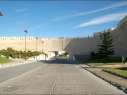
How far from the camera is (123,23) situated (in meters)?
109

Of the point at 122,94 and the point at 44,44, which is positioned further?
the point at 44,44

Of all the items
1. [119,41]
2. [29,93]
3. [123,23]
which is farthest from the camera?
[119,41]

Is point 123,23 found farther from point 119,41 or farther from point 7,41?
point 7,41

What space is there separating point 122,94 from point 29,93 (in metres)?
4.12

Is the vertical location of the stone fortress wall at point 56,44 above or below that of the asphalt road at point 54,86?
above

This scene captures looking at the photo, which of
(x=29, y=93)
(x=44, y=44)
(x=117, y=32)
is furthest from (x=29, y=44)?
(x=29, y=93)

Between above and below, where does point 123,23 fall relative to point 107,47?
above

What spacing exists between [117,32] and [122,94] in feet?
369

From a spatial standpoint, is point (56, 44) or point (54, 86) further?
point (56, 44)

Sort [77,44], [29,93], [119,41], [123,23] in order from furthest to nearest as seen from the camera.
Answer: [77,44], [119,41], [123,23], [29,93]

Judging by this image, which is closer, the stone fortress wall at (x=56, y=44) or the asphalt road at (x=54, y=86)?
the asphalt road at (x=54, y=86)

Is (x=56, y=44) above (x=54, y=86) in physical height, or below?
above

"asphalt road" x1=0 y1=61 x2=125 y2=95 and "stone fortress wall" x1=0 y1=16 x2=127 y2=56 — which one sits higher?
"stone fortress wall" x1=0 y1=16 x2=127 y2=56

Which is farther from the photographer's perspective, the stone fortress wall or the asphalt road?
the stone fortress wall
